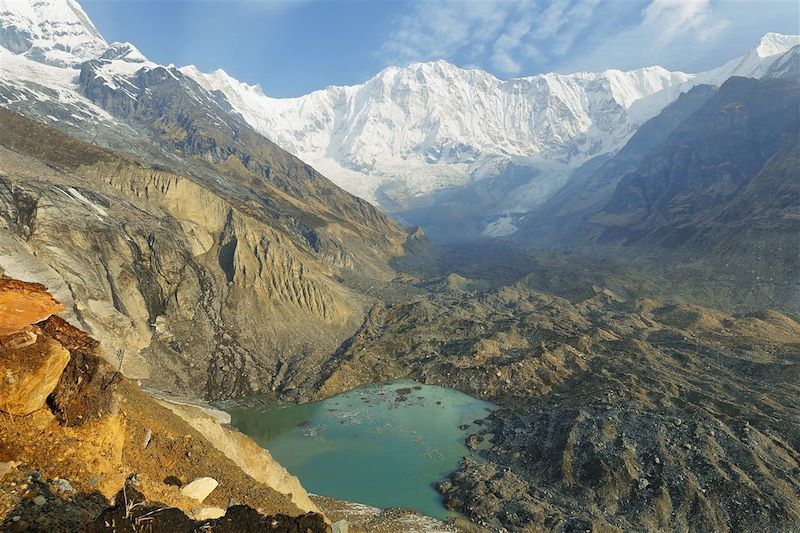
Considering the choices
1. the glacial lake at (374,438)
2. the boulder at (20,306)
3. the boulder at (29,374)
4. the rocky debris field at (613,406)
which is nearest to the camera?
the boulder at (29,374)

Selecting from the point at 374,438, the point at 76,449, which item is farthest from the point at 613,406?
the point at 76,449

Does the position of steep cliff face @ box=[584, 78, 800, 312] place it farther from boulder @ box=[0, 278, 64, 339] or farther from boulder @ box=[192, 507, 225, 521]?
boulder @ box=[0, 278, 64, 339]

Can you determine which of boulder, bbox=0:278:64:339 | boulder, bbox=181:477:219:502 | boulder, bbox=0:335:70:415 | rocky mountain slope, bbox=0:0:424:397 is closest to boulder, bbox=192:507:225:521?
boulder, bbox=181:477:219:502

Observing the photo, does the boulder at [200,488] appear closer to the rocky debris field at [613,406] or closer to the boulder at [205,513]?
the boulder at [205,513]

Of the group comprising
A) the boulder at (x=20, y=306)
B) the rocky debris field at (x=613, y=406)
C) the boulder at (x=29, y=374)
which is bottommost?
the rocky debris field at (x=613, y=406)

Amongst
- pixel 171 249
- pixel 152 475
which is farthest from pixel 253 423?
pixel 152 475

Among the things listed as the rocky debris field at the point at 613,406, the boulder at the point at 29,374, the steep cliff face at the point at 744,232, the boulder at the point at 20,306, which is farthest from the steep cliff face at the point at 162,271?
the steep cliff face at the point at 744,232

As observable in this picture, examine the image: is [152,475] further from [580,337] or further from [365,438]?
[580,337]
